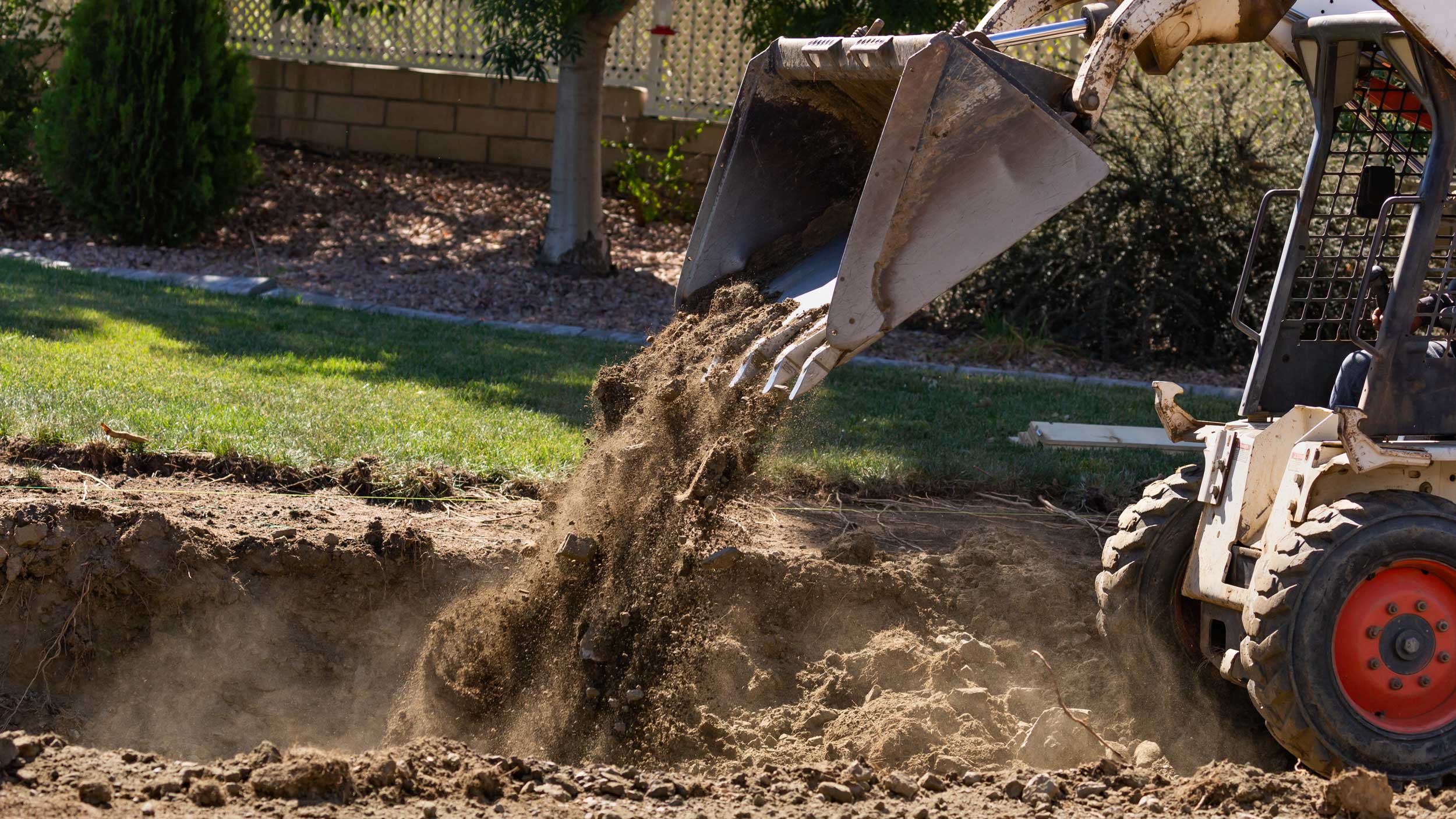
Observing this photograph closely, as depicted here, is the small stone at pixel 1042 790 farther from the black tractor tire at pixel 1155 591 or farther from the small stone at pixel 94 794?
the small stone at pixel 94 794

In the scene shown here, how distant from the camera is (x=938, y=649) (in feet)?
15.6

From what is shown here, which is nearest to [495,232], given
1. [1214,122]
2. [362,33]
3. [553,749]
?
[362,33]

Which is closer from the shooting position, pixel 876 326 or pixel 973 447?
pixel 876 326

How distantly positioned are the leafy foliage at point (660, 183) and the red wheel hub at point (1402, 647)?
973cm

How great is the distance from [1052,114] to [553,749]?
2.63 m

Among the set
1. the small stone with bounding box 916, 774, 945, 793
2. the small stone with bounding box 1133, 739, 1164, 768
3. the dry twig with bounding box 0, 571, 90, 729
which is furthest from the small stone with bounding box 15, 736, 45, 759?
the small stone with bounding box 1133, 739, 1164, 768

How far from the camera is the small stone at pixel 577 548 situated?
14.9ft

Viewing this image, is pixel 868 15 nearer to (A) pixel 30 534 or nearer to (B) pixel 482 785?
(A) pixel 30 534

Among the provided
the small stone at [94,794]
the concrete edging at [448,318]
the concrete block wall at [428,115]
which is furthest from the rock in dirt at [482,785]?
the concrete block wall at [428,115]

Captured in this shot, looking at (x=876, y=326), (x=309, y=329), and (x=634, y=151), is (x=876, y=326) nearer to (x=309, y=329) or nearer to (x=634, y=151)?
(x=309, y=329)

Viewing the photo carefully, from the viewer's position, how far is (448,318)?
381 inches

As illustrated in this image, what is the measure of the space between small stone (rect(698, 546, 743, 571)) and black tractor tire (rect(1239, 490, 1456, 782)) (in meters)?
1.74

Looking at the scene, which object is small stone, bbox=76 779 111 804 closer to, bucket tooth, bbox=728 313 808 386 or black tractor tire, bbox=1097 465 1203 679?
bucket tooth, bbox=728 313 808 386

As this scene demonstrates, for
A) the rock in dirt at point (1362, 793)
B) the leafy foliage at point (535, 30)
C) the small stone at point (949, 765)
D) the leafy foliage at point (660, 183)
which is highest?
the leafy foliage at point (535, 30)
